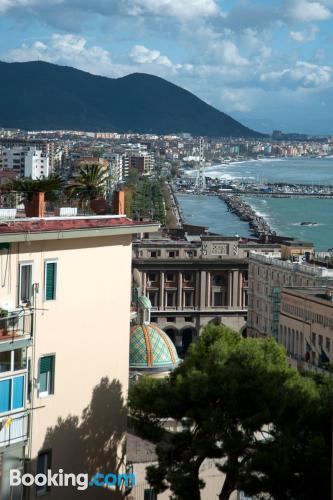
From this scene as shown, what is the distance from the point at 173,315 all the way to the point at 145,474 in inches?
917

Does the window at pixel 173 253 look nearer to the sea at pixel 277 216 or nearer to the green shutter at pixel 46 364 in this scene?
the sea at pixel 277 216

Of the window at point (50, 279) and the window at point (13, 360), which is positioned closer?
the window at point (13, 360)

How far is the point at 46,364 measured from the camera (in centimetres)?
564

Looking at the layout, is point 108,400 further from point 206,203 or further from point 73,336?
point 206,203

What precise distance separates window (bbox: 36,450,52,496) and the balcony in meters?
0.57

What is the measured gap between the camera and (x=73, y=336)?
228 inches

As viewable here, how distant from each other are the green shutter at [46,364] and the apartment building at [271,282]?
17014 millimetres

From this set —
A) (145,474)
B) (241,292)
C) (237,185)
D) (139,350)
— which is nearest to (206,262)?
(241,292)

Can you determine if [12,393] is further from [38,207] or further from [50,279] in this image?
[38,207]

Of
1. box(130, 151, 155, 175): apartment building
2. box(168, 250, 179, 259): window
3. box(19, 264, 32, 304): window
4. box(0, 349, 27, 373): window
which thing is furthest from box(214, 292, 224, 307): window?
box(130, 151, 155, 175): apartment building

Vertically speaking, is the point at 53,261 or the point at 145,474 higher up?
the point at 53,261

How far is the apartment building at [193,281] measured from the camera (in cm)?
2970

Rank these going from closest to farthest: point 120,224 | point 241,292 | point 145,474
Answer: point 120,224, point 145,474, point 241,292

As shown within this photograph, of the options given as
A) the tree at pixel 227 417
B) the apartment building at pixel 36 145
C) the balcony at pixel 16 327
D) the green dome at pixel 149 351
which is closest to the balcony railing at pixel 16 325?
the balcony at pixel 16 327
